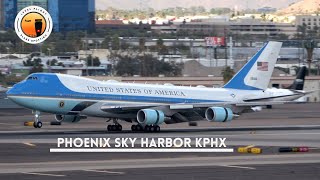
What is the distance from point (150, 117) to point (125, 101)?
228 centimetres

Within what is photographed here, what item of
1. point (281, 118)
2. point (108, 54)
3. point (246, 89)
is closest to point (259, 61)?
point (246, 89)

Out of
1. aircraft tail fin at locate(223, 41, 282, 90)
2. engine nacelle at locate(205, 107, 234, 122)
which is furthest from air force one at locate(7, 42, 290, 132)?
aircraft tail fin at locate(223, 41, 282, 90)

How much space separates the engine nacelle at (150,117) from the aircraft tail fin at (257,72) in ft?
25.6

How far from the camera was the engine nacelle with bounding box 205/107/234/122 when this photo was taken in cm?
7256

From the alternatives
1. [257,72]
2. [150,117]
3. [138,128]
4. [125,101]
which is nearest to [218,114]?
[150,117]

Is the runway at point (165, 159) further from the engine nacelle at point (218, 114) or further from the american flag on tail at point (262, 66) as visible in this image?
the american flag on tail at point (262, 66)

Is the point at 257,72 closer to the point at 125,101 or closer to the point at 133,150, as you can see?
the point at 125,101

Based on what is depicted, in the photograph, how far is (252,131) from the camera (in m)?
73.4

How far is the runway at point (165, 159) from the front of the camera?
45781mm

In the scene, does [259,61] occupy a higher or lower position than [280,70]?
higher

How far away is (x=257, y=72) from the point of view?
78.1m

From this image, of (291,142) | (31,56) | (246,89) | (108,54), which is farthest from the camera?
(108,54)

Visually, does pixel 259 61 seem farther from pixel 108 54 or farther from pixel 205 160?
pixel 108 54

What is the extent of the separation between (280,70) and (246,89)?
89786mm
